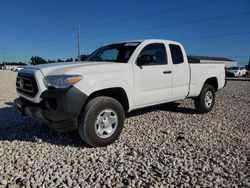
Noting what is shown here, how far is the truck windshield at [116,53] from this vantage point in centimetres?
477

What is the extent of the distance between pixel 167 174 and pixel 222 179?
685 millimetres

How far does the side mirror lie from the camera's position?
4504mm

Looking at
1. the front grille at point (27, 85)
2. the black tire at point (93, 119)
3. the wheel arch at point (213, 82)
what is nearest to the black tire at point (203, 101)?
the wheel arch at point (213, 82)

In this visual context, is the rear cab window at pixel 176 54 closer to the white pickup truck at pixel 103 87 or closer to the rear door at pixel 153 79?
the white pickup truck at pixel 103 87

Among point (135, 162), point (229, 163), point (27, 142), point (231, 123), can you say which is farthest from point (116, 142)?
point (231, 123)

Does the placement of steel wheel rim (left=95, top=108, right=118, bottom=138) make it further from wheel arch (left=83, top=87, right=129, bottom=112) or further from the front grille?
the front grille

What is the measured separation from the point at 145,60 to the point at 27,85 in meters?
2.20

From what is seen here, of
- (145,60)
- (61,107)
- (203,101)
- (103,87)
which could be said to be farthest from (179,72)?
(61,107)

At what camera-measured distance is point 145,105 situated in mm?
4836

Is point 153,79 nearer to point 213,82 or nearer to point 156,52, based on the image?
point 156,52

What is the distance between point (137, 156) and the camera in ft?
12.1

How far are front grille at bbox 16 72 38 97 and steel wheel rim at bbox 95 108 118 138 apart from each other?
3.73 feet

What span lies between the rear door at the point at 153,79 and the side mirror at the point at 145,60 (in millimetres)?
87

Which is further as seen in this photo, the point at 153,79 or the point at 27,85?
the point at 153,79
